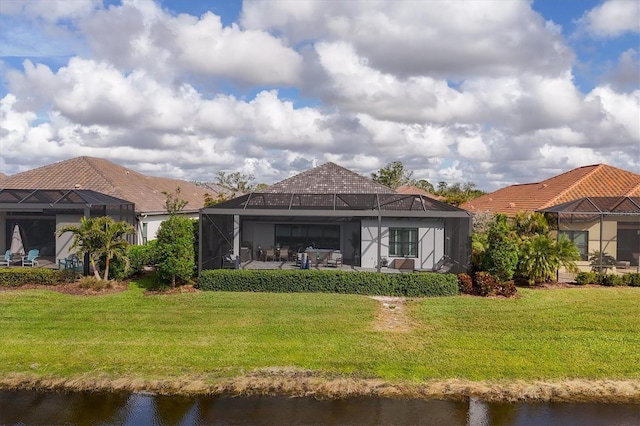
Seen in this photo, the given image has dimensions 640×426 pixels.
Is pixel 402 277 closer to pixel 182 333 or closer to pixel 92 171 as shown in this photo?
pixel 182 333

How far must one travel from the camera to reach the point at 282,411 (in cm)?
871

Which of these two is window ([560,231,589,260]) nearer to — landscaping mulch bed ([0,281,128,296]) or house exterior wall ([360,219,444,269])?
house exterior wall ([360,219,444,269])

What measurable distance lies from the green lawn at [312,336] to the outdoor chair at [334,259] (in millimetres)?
4511

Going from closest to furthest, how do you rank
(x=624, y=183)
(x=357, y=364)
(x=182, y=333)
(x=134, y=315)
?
(x=357, y=364), (x=182, y=333), (x=134, y=315), (x=624, y=183)

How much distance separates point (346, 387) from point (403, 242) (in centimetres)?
1408

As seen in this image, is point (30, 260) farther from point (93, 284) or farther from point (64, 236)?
point (93, 284)

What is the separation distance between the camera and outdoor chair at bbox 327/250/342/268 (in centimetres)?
2186

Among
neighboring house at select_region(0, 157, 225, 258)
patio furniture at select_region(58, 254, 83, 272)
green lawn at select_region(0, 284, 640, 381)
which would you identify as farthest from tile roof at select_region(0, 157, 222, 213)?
green lawn at select_region(0, 284, 640, 381)

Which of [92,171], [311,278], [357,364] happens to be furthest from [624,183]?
[92,171]

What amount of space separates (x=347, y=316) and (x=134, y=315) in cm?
639

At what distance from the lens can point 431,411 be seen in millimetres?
8719

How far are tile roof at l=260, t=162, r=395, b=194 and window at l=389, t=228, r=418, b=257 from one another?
17.8 ft

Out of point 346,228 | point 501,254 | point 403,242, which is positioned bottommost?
point 501,254

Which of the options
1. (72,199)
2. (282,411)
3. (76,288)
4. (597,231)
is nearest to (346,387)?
(282,411)
